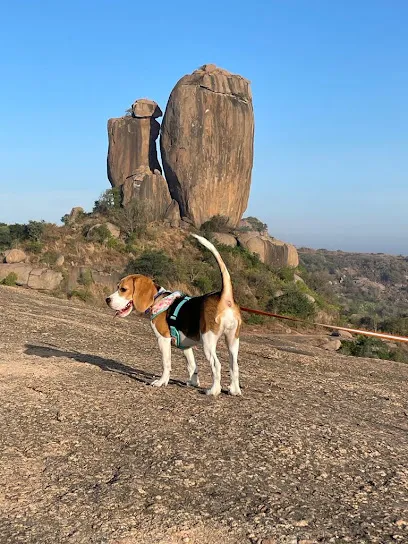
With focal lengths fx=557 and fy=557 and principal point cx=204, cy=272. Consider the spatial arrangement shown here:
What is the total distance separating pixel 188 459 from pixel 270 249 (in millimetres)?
43180

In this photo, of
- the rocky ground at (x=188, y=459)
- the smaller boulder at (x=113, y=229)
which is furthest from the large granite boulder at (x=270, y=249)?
the rocky ground at (x=188, y=459)

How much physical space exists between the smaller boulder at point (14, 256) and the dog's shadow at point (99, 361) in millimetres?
20500

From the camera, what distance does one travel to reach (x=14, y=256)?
97.3 ft

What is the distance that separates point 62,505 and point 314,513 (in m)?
1.78

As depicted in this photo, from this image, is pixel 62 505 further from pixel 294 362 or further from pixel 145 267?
pixel 145 267

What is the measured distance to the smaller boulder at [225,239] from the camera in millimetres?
45281

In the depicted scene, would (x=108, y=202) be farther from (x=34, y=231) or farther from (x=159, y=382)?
(x=159, y=382)

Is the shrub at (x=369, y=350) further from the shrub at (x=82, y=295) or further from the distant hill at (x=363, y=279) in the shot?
the distant hill at (x=363, y=279)

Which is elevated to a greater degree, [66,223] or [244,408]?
[66,223]

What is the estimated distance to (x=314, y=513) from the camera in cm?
394

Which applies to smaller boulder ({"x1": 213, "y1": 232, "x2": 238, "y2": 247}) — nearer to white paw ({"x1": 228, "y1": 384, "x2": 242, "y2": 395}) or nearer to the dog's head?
the dog's head

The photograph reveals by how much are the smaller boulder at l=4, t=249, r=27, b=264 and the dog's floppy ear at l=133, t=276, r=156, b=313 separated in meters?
23.6

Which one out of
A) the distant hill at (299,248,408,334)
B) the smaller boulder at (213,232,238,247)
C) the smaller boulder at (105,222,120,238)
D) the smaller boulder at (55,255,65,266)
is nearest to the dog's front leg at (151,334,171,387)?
the smaller boulder at (55,255,65,266)

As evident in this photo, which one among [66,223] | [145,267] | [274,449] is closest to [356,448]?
[274,449]
